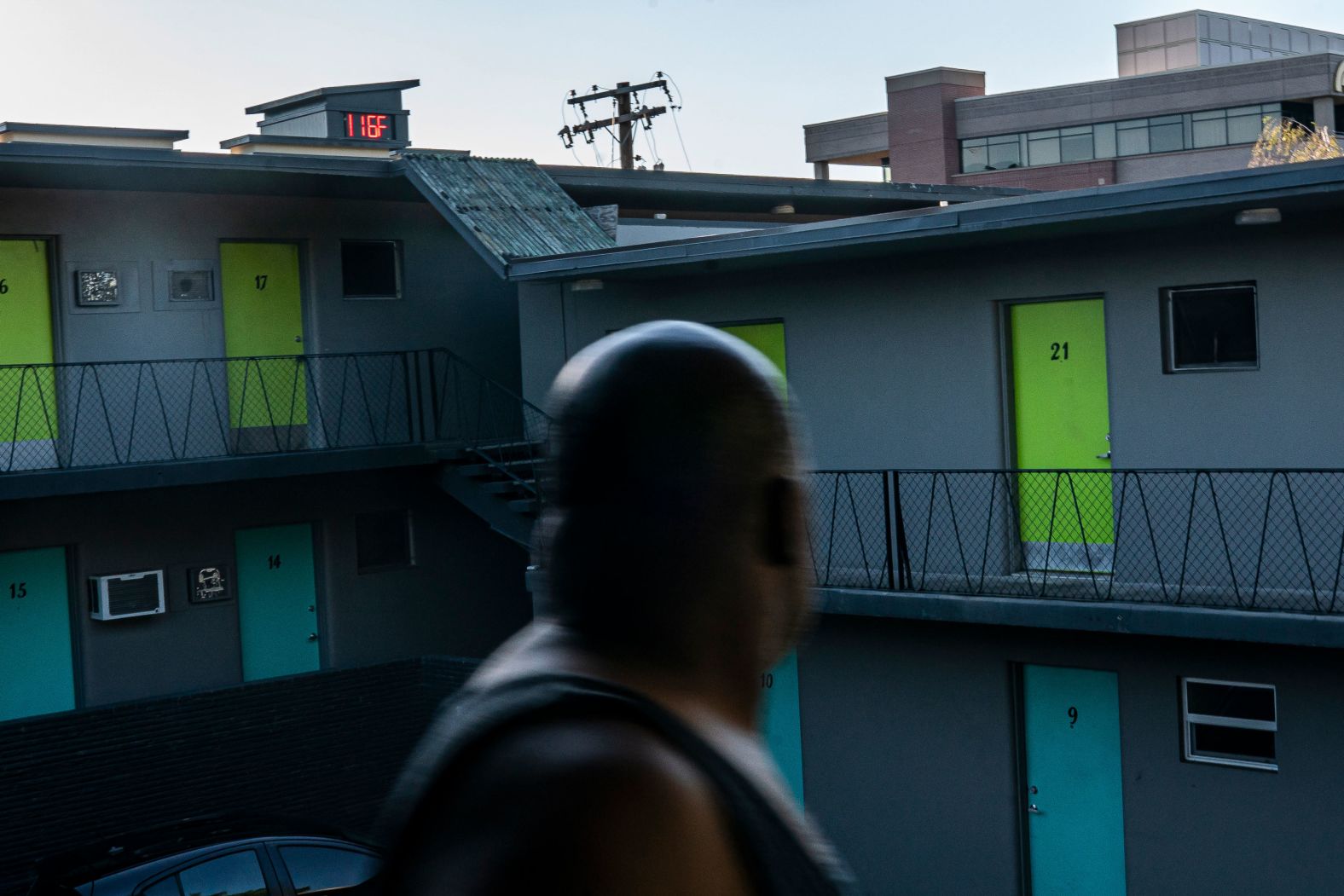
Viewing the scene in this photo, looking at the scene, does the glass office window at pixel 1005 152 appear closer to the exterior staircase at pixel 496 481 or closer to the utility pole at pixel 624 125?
the utility pole at pixel 624 125

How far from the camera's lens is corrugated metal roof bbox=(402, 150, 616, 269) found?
1942 centimetres

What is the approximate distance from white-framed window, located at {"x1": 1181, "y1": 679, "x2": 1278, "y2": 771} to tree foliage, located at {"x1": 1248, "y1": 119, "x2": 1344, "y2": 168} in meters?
35.8

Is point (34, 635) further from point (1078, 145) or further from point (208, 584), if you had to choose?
point (1078, 145)

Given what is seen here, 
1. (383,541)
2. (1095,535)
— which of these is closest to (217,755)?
(383,541)

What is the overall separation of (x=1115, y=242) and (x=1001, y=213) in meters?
1.47

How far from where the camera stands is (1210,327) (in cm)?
1447

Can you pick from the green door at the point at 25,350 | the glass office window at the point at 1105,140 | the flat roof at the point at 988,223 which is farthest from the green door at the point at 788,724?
the glass office window at the point at 1105,140

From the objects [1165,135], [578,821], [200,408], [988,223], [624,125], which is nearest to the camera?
[578,821]

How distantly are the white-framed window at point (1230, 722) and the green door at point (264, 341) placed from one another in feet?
39.6

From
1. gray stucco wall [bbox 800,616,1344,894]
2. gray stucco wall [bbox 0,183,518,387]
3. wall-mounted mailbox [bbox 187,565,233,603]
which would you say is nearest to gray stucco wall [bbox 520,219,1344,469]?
gray stucco wall [bbox 800,616,1344,894]

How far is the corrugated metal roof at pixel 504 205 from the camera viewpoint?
1942cm

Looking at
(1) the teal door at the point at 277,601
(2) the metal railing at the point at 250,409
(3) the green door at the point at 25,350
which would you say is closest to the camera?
(3) the green door at the point at 25,350

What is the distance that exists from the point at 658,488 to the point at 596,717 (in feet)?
0.59

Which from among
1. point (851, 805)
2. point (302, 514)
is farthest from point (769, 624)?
point (302, 514)
